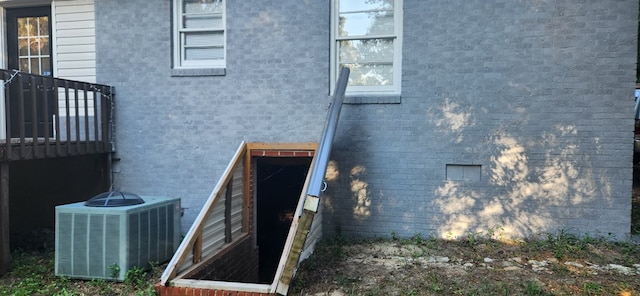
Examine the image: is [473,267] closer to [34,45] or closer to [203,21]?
[203,21]

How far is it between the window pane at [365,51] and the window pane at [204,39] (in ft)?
5.73

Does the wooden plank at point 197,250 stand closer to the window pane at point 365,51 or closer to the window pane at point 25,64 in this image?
the window pane at point 365,51

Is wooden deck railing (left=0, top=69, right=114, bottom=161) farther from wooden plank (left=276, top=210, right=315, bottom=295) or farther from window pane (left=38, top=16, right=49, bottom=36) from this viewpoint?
wooden plank (left=276, top=210, right=315, bottom=295)

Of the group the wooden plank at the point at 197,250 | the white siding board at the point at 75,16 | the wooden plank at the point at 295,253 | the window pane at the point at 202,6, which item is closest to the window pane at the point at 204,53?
the window pane at the point at 202,6

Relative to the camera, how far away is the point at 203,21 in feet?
20.9

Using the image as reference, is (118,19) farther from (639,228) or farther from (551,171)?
(639,228)

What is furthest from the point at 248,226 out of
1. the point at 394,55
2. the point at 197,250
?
the point at 394,55

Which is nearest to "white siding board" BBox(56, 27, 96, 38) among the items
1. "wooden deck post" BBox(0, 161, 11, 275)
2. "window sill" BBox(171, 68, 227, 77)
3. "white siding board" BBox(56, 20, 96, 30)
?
"white siding board" BBox(56, 20, 96, 30)

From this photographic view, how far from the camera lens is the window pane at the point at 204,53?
6344 millimetres

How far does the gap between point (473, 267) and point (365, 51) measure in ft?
10.1

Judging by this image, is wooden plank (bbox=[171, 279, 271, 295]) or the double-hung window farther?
the double-hung window

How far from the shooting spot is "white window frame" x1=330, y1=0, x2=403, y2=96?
229 inches

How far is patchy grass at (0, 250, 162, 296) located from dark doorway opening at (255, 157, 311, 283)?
280 centimetres

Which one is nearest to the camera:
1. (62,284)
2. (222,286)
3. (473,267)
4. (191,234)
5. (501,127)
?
(222,286)
